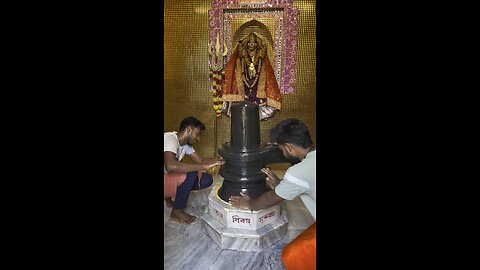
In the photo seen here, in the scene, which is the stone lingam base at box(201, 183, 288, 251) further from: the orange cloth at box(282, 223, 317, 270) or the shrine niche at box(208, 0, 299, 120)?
the shrine niche at box(208, 0, 299, 120)

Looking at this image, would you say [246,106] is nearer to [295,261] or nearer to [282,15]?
[282,15]

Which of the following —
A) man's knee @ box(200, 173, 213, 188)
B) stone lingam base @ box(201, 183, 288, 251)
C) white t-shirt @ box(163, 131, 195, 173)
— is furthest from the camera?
man's knee @ box(200, 173, 213, 188)

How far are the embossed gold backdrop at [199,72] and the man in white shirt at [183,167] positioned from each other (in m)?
0.03

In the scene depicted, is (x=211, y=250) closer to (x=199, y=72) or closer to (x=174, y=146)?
(x=174, y=146)

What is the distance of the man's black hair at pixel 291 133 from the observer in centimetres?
144

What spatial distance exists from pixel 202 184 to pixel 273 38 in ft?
2.35

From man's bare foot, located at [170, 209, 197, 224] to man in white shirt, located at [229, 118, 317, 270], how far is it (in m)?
0.19

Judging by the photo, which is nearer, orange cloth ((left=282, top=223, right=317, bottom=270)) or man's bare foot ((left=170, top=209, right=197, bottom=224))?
orange cloth ((left=282, top=223, right=317, bottom=270))

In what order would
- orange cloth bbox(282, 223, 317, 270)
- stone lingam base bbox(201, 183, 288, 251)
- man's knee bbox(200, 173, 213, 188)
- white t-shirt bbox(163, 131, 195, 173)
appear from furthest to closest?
man's knee bbox(200, 173, 213, 188)
stone lingam base bbox(201, 183, 288, 251)
white t-shirt bbox(163, 131, 195, 173)
orange cloth bbox(282, 223, 317, 270)

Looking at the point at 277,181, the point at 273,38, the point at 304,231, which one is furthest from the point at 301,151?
the point at 273,38

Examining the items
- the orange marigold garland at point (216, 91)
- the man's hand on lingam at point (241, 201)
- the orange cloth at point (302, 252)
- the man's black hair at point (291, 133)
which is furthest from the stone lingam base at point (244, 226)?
the orange marigold garland at point (216, 91)

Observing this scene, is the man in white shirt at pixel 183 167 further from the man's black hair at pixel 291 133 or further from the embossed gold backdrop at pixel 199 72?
the man's black hair at pixel 291 133

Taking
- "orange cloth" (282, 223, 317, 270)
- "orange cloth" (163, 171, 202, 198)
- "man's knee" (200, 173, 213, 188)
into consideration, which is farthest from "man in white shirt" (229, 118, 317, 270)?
"orange cloth" (163, 171, 202, 198)

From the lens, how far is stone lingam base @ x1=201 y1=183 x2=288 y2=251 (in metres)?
1.50
